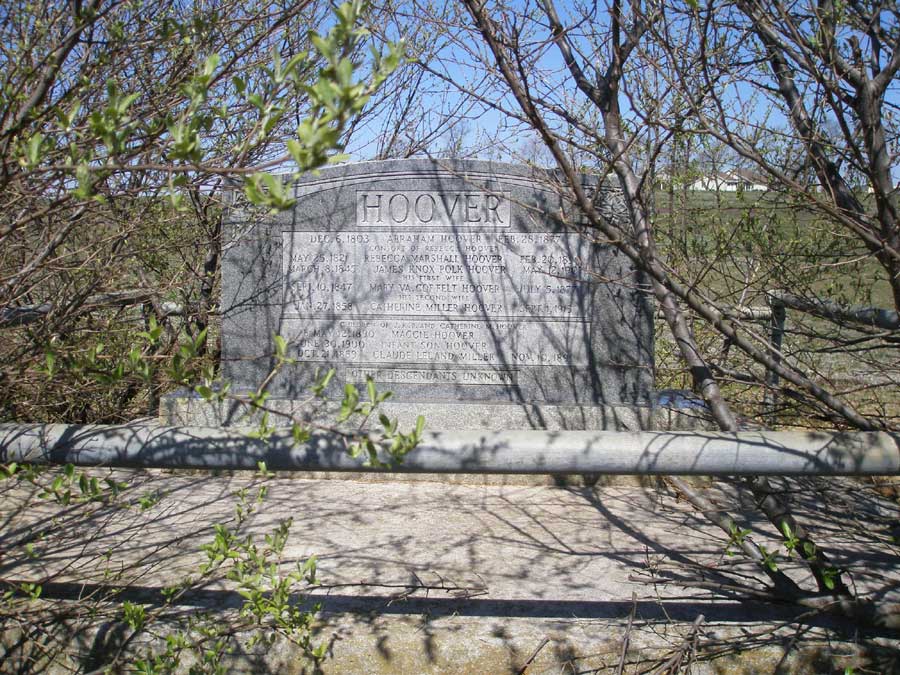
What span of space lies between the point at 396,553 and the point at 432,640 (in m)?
0.94

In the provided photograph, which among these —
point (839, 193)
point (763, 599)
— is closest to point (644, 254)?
point (839, 193)

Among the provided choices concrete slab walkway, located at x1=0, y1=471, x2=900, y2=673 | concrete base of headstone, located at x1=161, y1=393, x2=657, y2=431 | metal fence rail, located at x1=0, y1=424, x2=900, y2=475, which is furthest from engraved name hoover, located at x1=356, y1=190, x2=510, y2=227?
metal fence rail, located at x1=0, y1=424, x2=900, y2=475

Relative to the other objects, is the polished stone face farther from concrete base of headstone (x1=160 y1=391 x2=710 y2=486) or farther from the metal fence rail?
the metal fence rail

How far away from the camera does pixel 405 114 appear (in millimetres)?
7934

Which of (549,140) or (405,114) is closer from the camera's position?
(549,140)

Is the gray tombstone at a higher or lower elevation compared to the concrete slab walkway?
higher

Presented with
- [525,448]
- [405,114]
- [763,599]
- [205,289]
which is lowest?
[763,599]

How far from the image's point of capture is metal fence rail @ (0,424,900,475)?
1895 mm

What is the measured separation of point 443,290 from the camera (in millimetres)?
5277

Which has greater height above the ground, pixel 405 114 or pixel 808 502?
pixel 405 114

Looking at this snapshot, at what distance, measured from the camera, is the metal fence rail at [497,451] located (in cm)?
189

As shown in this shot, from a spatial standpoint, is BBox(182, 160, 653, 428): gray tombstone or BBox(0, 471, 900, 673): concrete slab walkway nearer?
BBox(0, 471, 900, 673): concrete slab walkway

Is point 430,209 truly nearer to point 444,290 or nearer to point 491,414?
point 444,290

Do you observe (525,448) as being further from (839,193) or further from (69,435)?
(839,193)
